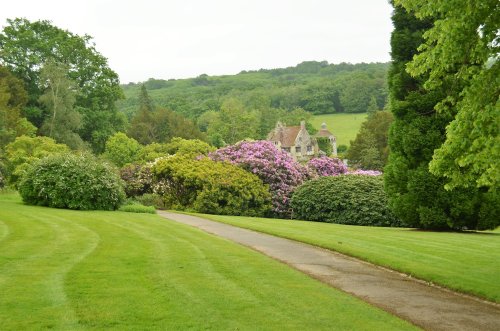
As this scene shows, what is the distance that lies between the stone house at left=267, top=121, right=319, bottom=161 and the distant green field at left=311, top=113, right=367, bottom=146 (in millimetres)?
13805

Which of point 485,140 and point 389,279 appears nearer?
point 485,140

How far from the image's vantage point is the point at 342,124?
121m

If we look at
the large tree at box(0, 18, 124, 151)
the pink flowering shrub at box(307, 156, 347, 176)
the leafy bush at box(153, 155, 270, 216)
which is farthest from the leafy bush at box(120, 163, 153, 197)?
the large tree at box(0, 18, 124, 151)

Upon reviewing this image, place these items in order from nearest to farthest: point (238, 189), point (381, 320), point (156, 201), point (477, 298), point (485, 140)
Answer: point (381, 320)
point (485, 140)
point (477, 298)
point (238, 189)
point (156, 201)

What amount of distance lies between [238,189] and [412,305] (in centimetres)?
2122

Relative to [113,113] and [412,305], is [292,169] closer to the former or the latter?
[412,305]

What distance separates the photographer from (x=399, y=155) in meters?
21.5

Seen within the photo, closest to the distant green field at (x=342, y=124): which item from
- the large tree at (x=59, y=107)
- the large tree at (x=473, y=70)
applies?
the large tree at (x=59, y=107)

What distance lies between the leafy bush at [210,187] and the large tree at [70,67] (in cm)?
2639

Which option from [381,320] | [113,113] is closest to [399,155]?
[381,320]

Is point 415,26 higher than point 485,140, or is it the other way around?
point 415,26

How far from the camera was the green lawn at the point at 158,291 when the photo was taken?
6.60 metres

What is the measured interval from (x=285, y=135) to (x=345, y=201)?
68.3m

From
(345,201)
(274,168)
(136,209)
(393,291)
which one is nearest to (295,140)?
(274,168)
